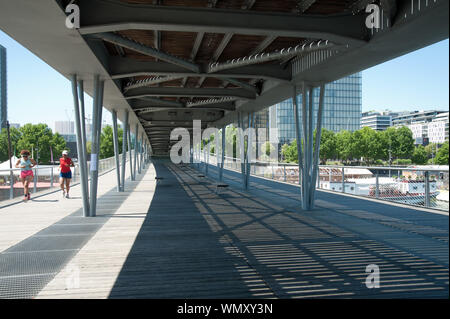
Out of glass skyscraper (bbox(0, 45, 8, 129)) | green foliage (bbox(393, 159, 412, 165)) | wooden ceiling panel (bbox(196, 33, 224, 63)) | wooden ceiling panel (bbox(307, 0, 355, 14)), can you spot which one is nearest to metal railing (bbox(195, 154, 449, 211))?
wooden ceiling panel (bbox(307, 0, 355, 14))

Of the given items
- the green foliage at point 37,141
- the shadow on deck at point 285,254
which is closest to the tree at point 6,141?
the green foliage at point 37,141

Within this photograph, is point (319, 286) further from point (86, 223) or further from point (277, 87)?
point (277, 87)

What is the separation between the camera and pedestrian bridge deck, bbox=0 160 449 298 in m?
4.07

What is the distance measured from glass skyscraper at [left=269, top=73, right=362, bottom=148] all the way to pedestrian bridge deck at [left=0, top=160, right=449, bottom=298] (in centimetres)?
10165

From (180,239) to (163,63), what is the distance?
5.28 m

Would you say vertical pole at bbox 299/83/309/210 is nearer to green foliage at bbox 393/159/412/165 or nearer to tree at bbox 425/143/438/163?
green foliage at bbox 393/159/412/165

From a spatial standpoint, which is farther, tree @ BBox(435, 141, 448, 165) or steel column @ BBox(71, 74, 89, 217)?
steel column @ BBox(71, 74, 89, 217)

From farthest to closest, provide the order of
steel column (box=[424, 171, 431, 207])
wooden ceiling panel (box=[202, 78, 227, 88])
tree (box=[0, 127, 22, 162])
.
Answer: tree (box=[0, 127, 22, 162])
wooden ceiling panel (box=[202, 78, 227, 88])
steel column (box=[424, 171, 431, 207])

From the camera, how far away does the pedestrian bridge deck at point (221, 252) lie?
4070 millimetres

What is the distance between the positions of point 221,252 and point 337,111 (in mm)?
109194

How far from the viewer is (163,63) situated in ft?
32.5

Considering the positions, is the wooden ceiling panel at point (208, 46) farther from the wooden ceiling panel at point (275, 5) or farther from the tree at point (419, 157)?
the tree at point (419, 157)

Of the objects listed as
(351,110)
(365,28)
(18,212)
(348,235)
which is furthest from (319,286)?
(351,110)

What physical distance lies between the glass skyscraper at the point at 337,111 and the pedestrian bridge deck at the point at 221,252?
10165 cm
